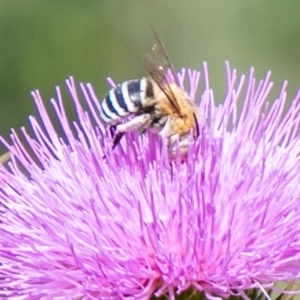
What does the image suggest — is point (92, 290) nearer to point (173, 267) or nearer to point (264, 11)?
point (173, 267)

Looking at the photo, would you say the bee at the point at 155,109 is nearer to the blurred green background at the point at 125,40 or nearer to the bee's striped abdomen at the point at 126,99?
the bee's striped abdomen at the point at 126,99

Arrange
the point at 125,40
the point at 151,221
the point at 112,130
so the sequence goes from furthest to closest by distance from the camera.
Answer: the point at 125,40
the point at 112,130
the point at 151,221

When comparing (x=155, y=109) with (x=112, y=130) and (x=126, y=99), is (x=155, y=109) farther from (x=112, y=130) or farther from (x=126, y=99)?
(x=112, y=130)

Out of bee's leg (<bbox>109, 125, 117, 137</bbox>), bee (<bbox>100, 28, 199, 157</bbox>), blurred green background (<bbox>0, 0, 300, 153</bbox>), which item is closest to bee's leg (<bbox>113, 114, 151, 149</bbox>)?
bee (<bbox>100, 28, 199, 157</bbox>)

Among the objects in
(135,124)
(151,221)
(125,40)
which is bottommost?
(151,221)

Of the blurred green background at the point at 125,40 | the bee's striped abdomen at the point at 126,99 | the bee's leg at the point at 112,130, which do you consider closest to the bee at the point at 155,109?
the bee's striped abdomen at the point at 126,99

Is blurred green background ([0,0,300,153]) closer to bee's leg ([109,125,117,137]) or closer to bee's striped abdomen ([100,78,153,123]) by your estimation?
bee's leg ([109,125,117,137])

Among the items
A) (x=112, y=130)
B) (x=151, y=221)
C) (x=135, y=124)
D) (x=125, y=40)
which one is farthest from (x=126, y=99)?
(x=125, y=40)
